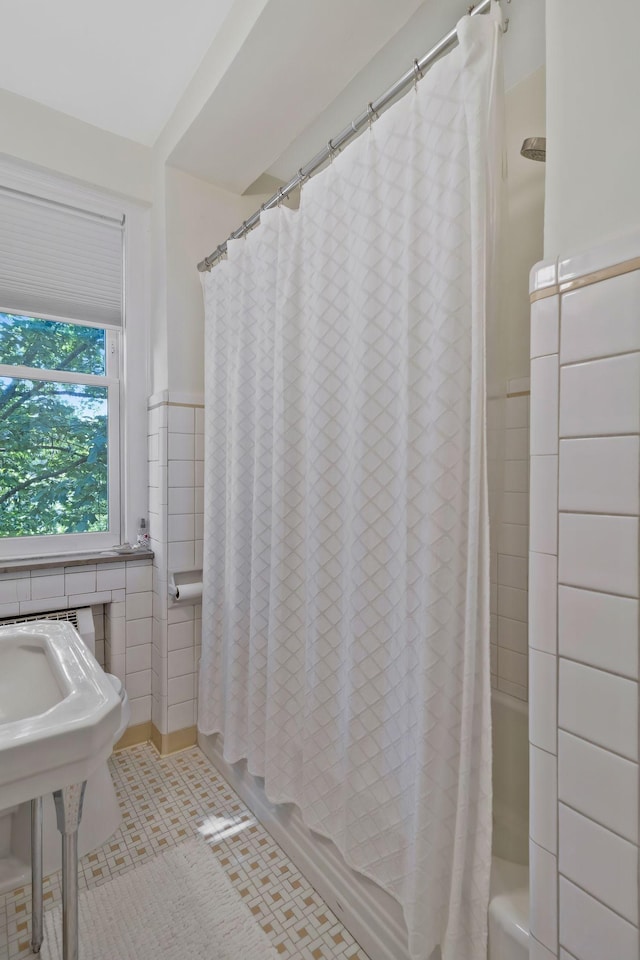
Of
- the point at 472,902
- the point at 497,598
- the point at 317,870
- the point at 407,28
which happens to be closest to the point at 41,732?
the point at 472,902

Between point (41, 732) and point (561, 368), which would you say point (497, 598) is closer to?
point (561, 368)

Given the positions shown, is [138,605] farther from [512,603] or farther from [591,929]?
[591,929]

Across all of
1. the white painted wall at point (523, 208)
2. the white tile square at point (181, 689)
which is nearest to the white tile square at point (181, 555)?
the white tile square at point (181, 689)

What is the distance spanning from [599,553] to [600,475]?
107 mm

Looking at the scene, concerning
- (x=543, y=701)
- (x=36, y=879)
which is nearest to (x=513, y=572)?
(x=543, y=701)

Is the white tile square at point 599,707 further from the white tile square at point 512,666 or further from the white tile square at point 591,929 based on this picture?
the white tile square at point 512,666

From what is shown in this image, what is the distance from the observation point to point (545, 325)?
73 cm

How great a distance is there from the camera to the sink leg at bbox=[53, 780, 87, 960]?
77cm

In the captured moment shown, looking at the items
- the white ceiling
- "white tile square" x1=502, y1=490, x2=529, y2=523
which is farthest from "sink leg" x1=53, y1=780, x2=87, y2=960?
the white ceiling

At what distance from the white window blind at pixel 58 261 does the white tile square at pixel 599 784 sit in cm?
216

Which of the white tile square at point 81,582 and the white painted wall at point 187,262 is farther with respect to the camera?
the white painted wall at point 187,262

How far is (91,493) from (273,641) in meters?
1.13

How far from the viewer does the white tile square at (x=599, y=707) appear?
0.61m

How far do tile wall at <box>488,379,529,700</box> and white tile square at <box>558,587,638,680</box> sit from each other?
790 mm
